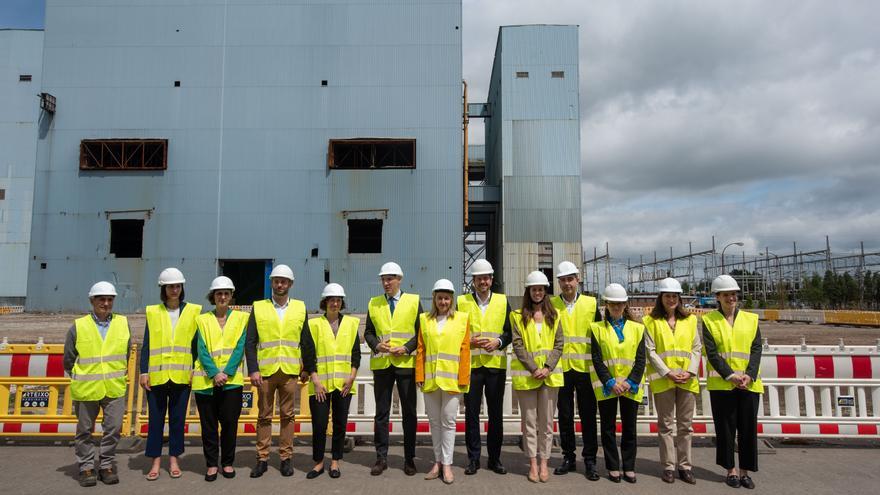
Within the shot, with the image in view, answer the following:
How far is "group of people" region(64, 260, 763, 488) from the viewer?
507 centimetres

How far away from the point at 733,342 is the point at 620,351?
107cm

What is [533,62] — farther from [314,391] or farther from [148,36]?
[314,391]

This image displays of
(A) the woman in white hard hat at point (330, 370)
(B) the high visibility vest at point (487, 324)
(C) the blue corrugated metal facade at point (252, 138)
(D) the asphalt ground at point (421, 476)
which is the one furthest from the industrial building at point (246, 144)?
(B) the high visibility vest at point (487, 324)

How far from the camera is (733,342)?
5.07 m

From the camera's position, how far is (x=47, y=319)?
2389cm

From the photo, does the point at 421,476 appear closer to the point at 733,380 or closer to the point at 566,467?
the point at 566,467

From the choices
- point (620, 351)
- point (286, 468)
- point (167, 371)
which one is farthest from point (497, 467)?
point (167, 371)

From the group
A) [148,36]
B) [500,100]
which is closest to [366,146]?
[500,100]

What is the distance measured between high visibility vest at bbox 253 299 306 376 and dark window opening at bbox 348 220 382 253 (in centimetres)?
2036

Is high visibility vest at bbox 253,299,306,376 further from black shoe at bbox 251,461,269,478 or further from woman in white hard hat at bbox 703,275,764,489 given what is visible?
woman in white hard hat at bbox 703,275,764,489

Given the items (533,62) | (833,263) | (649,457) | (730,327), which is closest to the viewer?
(730,327)

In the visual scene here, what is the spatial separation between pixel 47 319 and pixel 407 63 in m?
20.4

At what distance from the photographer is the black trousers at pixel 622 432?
5.10 meters

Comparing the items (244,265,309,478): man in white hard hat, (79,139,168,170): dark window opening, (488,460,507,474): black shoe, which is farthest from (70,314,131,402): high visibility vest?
(79,139,168,170): dark window opening
